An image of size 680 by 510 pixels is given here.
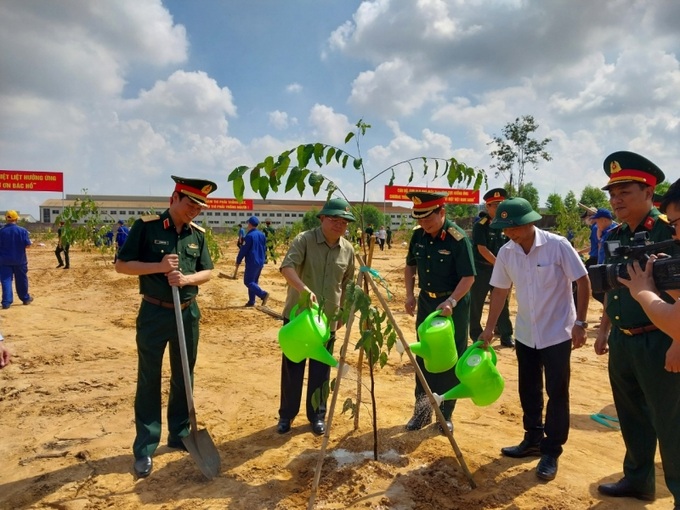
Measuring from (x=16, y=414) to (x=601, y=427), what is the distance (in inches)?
199

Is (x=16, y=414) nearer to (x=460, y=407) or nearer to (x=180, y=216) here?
(x=180, y=216)

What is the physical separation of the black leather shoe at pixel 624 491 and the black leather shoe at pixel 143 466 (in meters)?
2.85

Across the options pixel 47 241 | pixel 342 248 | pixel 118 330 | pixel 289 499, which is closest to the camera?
pixel 289 499

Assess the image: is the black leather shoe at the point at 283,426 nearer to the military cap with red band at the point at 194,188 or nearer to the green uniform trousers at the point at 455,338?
the green uniform trousers at the point at 455,338

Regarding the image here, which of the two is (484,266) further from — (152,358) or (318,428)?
(152,358)

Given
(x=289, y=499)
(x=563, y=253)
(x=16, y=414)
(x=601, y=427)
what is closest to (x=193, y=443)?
(x=289, y=499)

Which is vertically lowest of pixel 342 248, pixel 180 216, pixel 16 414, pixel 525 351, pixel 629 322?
pixel 16 414

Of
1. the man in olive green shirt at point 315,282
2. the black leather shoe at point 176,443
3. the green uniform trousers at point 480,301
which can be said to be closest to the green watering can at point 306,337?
the man in olive green shirt at point 315,282

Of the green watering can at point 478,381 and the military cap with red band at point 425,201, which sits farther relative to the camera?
the military cap with red band at point 425,201

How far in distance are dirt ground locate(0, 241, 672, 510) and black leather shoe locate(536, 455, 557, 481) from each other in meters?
0.05

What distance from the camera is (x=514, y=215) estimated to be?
2928 mm

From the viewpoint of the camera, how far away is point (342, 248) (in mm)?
3674

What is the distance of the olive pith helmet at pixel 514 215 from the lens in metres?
2.91

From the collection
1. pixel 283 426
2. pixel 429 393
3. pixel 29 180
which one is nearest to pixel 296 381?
pixel 283 426
